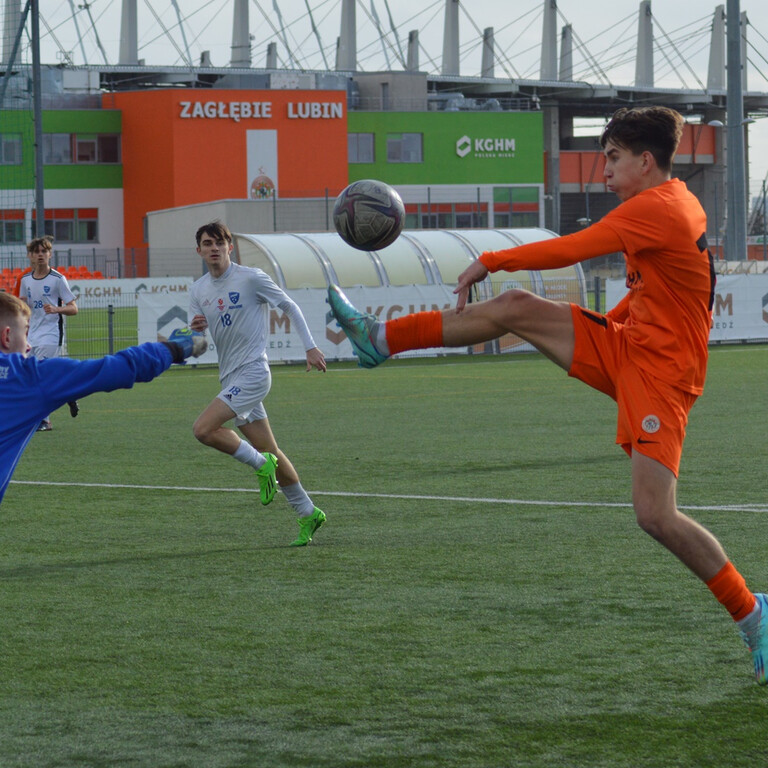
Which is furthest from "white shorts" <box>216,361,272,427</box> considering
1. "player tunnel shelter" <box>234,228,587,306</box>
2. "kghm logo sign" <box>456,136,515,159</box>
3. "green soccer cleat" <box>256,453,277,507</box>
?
"kghm logo sign" <box>456,136,515,159</box>

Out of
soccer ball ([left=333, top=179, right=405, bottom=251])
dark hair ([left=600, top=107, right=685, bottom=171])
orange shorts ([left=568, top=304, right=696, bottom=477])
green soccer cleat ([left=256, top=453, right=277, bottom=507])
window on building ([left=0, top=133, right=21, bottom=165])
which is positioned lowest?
green soccer cleat ([left=256, top=453, right=277, bottom=507])

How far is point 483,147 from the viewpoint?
74.8m

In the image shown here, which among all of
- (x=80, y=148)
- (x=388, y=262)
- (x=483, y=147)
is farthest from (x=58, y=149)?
(x=388, y=262)

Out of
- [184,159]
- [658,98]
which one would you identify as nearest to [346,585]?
[184,159]

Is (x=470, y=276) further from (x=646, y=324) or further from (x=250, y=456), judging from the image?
(x=250, y=456)

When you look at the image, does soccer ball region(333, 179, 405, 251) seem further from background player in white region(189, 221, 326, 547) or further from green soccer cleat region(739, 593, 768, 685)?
green soccer cleat region(739, 593, 768, 685)

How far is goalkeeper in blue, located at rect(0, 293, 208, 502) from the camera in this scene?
4746mm

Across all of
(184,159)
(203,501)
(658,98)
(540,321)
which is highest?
(658,98)

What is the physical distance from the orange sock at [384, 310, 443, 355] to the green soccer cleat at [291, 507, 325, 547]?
9.99 ft

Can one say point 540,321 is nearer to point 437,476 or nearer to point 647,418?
point 647,418

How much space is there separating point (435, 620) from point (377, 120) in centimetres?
6841

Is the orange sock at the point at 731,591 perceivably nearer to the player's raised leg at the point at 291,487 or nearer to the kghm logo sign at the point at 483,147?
the player's raised leg at the point at 291,487

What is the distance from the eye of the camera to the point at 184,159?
67500 mm

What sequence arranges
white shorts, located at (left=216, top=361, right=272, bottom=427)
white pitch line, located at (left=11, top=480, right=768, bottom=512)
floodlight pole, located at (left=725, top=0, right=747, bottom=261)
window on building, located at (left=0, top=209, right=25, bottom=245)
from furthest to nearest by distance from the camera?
window on building, located at (left=0, top=209, right=25, bottom=245) < floodlight pole, located at (left=725, top=0, right=747, bottom=261) < white pitch line, located at (left=11, top=480, right=768, bottom=512) < white shorts, located at (left=216, top=361, right=272, bottom=427)
